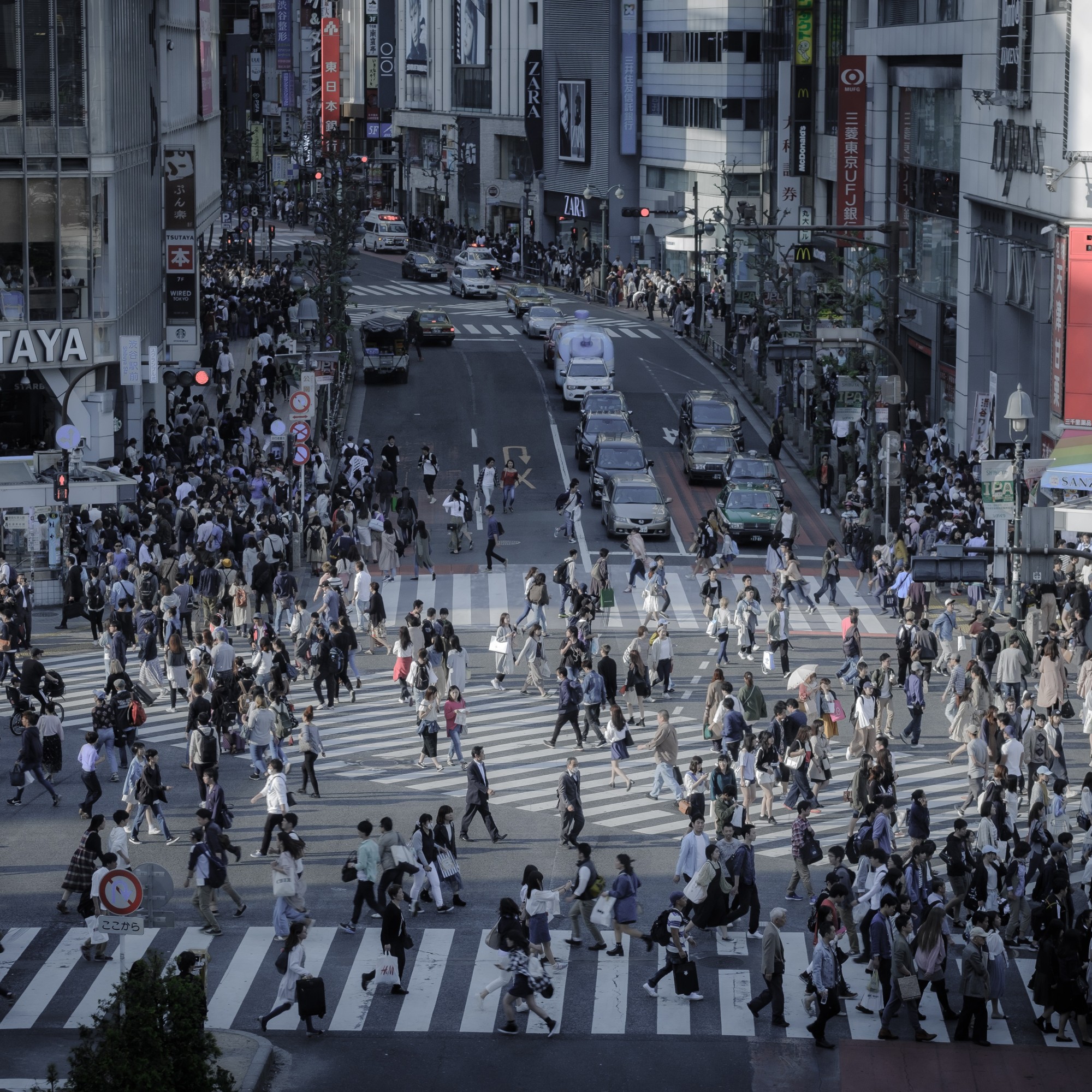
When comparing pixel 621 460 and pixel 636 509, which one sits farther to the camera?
pixel 621 460

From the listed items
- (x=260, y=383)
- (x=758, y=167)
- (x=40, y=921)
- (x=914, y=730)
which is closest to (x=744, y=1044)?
(x=40, y=921)

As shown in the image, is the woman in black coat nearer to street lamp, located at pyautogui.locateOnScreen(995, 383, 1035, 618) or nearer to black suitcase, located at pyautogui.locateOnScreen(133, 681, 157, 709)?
black suitcase, located at pyautogui.locateOnScreen(133, 681, 157, 709)

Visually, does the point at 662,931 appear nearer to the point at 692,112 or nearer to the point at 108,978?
the point at 108,978

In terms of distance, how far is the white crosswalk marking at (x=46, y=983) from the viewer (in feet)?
63.5

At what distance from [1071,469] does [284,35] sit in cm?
17057

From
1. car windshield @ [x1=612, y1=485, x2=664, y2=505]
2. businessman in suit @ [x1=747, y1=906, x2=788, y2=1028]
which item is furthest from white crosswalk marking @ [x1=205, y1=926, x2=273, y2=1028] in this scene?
car windshield @ [x1=612, y1=485, x2=664, y2=505]

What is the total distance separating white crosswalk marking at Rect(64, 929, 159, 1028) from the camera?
1934 centimetres

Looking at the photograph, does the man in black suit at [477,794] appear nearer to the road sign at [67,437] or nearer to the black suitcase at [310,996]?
the black suitcase at [310,996]

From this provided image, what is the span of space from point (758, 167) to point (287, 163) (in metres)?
77.9

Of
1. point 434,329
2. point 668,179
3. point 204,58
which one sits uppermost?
point 204,58

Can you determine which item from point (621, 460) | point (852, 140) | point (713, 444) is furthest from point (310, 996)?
point (852, 140)

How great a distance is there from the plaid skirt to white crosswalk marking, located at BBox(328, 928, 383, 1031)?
3.09 metres

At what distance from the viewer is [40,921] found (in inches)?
869

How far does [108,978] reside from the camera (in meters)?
20.4
